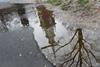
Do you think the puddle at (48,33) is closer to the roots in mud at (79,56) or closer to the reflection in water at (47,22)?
the reflection in water at (47,22)

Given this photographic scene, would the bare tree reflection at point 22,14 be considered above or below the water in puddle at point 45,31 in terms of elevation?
above

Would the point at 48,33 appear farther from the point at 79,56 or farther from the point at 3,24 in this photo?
the point at 3,24

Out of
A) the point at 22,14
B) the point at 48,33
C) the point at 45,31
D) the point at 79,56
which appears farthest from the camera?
the point at 22,14

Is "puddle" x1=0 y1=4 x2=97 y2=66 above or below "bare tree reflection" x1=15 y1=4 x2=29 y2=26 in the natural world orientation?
below

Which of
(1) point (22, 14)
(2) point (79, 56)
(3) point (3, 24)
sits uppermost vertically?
(1) point (22, 14)

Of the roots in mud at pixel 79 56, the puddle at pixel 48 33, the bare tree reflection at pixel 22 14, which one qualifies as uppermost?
the bare tree reflection at pixel 22 14

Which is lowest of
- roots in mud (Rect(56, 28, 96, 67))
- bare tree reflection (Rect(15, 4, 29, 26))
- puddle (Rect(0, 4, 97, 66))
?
roots in mud (Rect(56, 28, 96, 67))

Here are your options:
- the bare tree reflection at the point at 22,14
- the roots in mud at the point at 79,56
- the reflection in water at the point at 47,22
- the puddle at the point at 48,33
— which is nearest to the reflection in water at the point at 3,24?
the puddle at the point at 48,33

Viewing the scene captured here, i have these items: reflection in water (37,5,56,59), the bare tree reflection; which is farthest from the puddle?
the bare tree reflection

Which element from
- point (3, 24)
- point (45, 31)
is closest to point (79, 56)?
point (45, 31)

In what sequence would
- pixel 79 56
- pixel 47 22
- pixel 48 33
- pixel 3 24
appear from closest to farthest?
pixel 79 56
pixel 48 33
pixel 47 22
pixel 3 24

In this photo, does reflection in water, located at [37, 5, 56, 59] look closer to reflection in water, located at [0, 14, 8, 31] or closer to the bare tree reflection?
the bare tree reflection

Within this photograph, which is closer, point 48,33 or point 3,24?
point 48,33

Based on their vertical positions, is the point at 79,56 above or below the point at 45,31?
below
